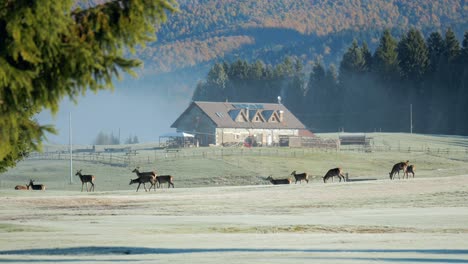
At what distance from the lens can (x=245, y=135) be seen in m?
129

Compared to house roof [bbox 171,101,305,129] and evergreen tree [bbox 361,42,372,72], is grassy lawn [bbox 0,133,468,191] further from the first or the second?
evergreen tree [bbox 361,42,372,72]

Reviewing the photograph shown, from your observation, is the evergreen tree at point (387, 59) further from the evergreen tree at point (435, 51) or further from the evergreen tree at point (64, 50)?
the evergreen tree at point (64, 50)

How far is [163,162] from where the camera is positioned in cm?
9575

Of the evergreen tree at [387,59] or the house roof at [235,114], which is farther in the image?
the evergreen tree at [387,59]

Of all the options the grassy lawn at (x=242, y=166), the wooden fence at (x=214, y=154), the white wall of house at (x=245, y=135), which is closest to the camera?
the grassy lawn at (x=242, y=166)

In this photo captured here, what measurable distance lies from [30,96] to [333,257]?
8.27 m

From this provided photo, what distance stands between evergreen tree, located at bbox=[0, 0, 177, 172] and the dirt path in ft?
19.4

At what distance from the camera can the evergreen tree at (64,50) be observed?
13.1 m

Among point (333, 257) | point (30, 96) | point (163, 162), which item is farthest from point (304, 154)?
point (30, 96)

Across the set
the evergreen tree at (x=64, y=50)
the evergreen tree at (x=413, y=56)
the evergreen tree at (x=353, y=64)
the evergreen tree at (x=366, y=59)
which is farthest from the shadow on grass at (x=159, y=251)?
the evergreen tree at (x=366, y=59)

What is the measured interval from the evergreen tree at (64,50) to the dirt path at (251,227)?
19.4ft

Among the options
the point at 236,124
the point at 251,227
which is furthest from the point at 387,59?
the point at 251,227

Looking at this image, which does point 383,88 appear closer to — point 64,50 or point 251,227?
point 251,227

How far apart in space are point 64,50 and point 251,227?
18079 mm
